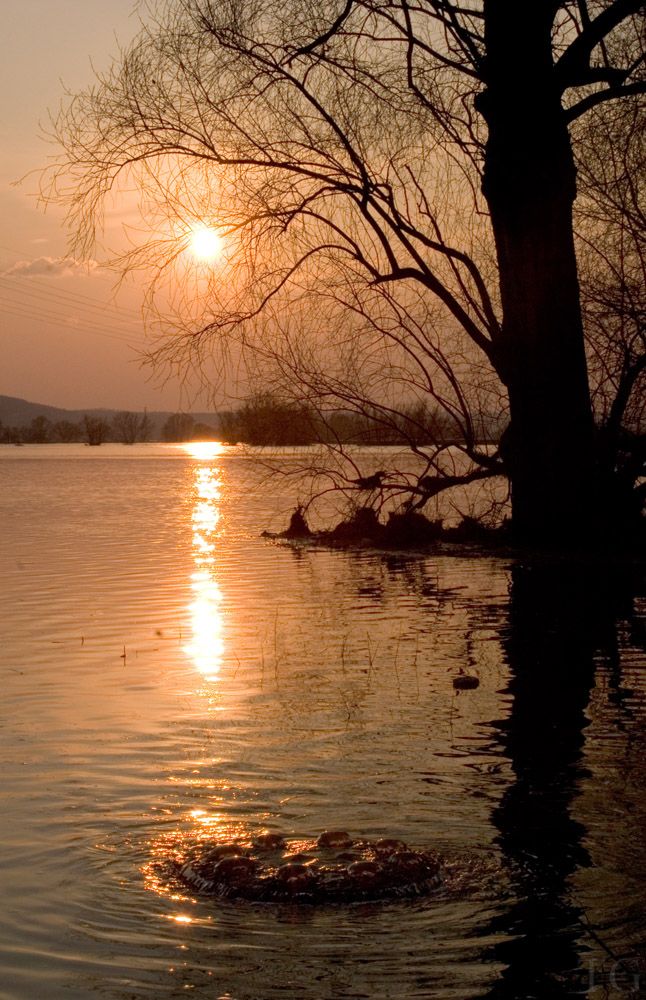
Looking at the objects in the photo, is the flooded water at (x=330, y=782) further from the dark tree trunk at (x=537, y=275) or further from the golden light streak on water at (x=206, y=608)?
the dark tree trunk at (x=537, y=275)

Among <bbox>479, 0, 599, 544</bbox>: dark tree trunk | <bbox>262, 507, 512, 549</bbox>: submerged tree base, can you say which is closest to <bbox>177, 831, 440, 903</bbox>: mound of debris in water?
<bbox>479, 0, 599, 544</bbox>: dark tree trunk

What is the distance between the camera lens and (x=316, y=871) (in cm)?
548

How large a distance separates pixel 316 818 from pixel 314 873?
0.89m

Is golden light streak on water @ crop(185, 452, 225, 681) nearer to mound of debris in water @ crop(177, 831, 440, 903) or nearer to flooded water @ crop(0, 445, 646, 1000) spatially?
flooded water @ crop(0, 445, 646, 1000)

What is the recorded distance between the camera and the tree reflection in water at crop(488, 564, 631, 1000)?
4664 mm

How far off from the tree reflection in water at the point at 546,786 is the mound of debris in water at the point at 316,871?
43 cm

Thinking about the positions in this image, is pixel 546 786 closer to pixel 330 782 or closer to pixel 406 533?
pixel 330 782

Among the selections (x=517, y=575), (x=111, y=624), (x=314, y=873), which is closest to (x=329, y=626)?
(x=111, y=624)

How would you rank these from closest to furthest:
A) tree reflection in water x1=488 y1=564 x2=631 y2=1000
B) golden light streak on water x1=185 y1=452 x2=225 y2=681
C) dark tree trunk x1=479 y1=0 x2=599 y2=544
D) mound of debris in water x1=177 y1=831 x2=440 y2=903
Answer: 1. tree reflection in water x1=488 y1=564 x2=631 y2=1000
2. mound of debris in water x1=177 y1=831 x2=440 y2=903
3. golden light streak on water x1=185 y1=452 x2=225 y2=681
4. dark tree trunk x1=479 y1=0 x2=599 y2=544

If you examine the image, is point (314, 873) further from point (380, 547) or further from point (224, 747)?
point (380, 547)

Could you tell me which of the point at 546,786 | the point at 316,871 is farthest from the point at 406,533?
the point at 316,871

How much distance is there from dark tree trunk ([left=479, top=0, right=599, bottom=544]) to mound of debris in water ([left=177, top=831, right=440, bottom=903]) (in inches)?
500

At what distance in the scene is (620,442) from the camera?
18.4m

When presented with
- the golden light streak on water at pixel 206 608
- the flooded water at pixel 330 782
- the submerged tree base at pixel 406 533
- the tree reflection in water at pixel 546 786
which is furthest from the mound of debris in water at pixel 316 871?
the submerged tree base at pixel 406 533
